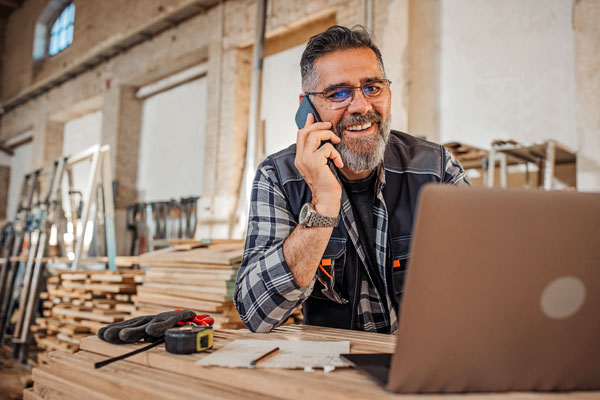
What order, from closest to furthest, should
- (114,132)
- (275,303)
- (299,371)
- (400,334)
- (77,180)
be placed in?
(400,334) → (299,371) → (275,303) → (114,132) → (77,180)

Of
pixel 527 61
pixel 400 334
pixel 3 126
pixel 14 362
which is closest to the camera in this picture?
pixel 400 334

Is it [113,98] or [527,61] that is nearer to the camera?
[527,61]

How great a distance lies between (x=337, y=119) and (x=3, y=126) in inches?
585

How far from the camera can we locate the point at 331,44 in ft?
5.67

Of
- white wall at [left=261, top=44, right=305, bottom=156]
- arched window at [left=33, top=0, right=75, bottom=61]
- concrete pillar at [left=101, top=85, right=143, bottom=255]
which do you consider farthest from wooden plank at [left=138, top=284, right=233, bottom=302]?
arched window at [left=33, top=0, right=75, bottom=61]

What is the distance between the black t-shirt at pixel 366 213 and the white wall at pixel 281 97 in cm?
519

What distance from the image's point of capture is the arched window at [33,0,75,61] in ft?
38.5

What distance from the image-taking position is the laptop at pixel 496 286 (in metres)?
0.60

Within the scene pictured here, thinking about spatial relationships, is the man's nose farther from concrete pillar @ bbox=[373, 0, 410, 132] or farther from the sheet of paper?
concrete pillar @ bbox=[373, 0, 410, 132]

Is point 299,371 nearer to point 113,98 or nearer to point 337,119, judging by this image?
point 337,119

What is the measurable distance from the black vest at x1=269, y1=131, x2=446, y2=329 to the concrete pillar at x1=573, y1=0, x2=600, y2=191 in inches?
122

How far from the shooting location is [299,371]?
2.63 feet

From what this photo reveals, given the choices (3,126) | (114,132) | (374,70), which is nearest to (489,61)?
(374,70)

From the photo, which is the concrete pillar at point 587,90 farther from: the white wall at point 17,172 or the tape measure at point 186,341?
the white wall at point 17,172
